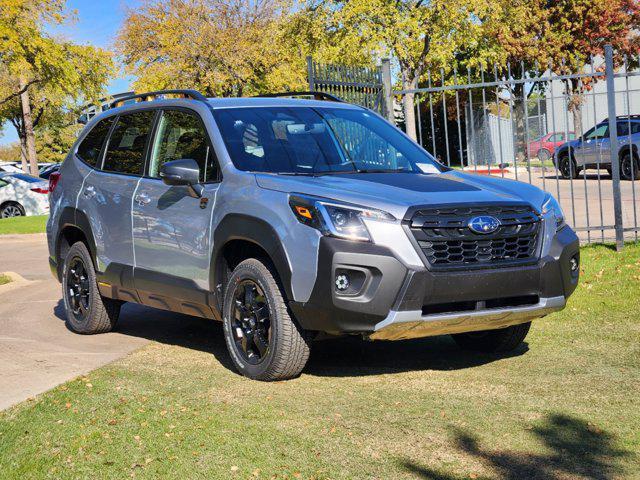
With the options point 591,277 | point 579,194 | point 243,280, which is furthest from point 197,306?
point 579,194

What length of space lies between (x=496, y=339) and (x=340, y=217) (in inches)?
79.4

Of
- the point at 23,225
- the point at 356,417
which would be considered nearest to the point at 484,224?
the point at 356,417

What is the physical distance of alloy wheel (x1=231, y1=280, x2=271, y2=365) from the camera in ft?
20.6

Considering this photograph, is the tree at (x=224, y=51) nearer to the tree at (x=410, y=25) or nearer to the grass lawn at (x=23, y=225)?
the tree at (x=410, y=25)

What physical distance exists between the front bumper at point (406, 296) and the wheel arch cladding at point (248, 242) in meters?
0.25

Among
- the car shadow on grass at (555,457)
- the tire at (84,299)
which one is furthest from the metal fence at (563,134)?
the car shadow on grass at (555,457)

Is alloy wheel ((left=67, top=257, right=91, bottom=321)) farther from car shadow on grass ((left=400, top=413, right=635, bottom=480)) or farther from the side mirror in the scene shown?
car shadow on grass ((left=400, top=413, right=635, bottom=480))

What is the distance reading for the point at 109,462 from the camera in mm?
4734

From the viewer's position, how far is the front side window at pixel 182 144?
22.5 ft

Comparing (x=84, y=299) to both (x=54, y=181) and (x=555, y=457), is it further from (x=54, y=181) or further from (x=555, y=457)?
(x=555, y=457)

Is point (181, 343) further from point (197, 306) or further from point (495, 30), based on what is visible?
point (495, 30)

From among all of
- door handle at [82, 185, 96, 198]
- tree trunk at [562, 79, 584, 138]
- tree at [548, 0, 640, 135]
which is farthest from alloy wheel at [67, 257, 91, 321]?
tree at [548, 0, 640, 135]

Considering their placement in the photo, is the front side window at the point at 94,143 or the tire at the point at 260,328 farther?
the front side window at the point at 94,143

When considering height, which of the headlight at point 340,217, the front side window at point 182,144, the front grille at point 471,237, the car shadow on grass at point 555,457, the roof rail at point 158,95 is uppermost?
the roof rail at point 158,95
